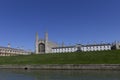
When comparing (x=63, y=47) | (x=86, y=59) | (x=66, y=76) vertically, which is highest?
(x=63, y=47)

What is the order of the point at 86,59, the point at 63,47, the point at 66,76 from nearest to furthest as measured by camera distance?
the point at 66,76
the point at 86,59
the point at 63,47

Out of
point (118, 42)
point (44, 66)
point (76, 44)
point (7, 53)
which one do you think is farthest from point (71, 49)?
point (44, 66)

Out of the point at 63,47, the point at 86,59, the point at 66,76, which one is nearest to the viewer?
the point at 66,76

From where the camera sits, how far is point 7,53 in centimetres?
17412

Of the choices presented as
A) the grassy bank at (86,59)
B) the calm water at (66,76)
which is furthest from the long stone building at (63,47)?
the calm water at (66,76)

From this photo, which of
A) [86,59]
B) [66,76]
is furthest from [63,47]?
[66,76]

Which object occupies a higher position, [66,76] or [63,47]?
[63,47]

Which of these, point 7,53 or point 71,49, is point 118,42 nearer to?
point 71,49

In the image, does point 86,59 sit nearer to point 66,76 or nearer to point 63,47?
point 66,76

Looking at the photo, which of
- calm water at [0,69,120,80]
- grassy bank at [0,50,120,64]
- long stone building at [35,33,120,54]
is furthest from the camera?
long stone building at [35,33,120,54]

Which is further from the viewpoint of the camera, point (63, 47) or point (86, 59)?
point (63, 47)

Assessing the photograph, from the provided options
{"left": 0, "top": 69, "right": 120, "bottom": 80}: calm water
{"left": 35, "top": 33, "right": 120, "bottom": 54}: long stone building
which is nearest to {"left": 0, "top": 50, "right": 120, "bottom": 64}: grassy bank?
{"left": 0, "top": 69, "right": 120, "bottom": 80}: calm water

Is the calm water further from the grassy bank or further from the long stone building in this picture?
the long stone building

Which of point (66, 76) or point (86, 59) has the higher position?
point (86, 59)
